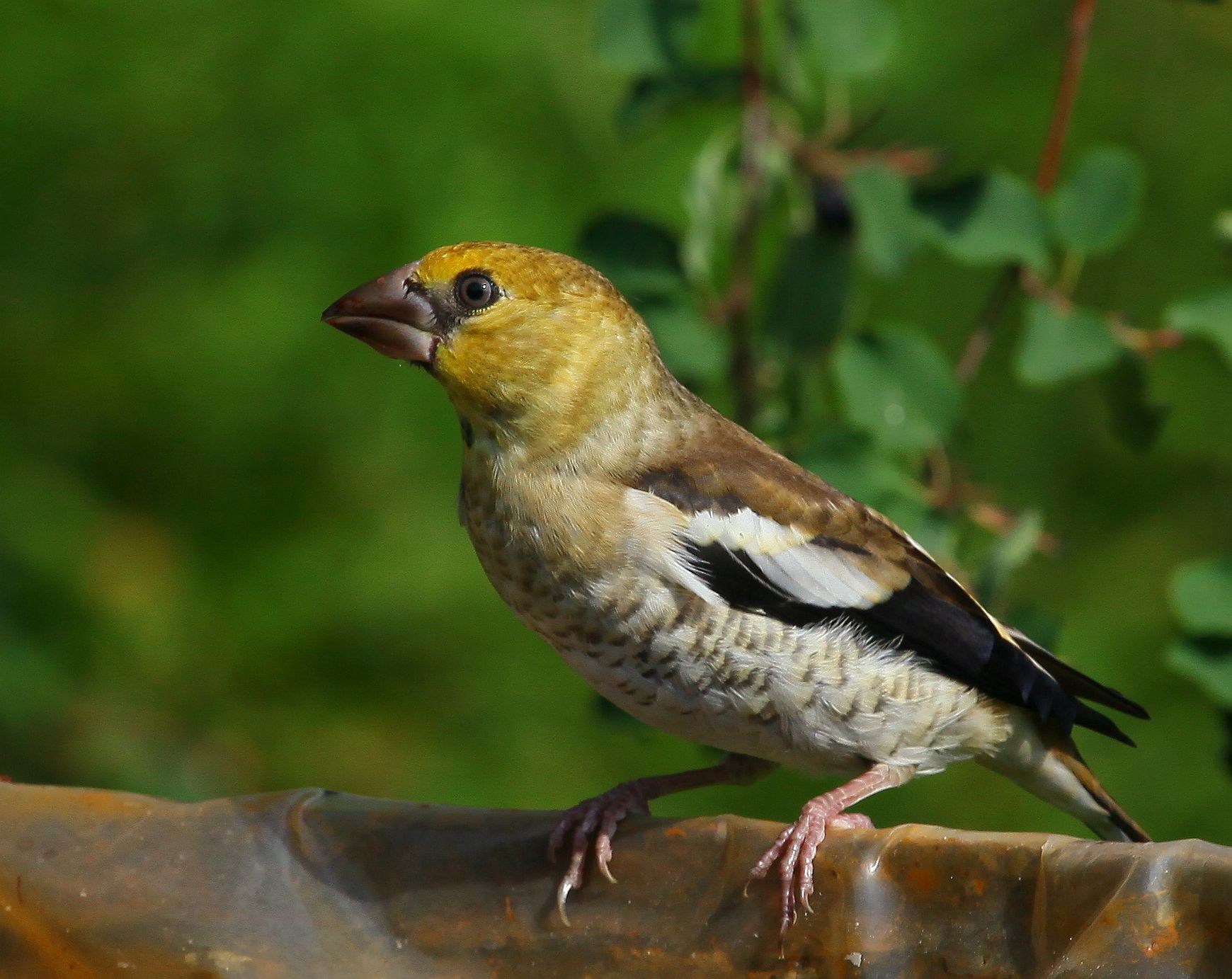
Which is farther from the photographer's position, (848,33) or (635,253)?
(635,253)

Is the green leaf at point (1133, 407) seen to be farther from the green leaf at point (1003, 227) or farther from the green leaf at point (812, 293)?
the green leaf at point (812, 293)

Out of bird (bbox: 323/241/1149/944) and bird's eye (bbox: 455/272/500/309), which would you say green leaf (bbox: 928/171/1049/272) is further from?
bird's eye (bbox: 455/272/500/309)

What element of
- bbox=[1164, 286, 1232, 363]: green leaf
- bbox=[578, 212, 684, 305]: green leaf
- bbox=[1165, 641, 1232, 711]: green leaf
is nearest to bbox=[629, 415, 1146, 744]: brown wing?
bbox=[1165, 641, 1232, 711]: green leaf

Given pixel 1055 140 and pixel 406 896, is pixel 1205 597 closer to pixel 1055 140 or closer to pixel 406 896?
pixel 1055 140

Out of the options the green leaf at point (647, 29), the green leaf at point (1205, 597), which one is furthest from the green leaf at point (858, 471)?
the green leaf at point (647, 29)


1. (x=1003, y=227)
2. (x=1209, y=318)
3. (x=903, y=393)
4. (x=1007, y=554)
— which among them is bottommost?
(x=1007, y=554)

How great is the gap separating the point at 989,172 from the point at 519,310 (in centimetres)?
98

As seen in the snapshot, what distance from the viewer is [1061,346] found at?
9.53 ft

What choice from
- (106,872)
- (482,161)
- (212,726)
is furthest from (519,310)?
(212,726)

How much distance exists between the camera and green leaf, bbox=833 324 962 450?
298 centimetres

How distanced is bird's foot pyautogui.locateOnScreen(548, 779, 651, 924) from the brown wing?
0.42m

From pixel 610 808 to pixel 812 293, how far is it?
1131 millimetres

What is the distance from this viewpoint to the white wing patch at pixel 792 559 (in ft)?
8.72

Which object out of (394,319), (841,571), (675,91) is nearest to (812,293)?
(675,91)
